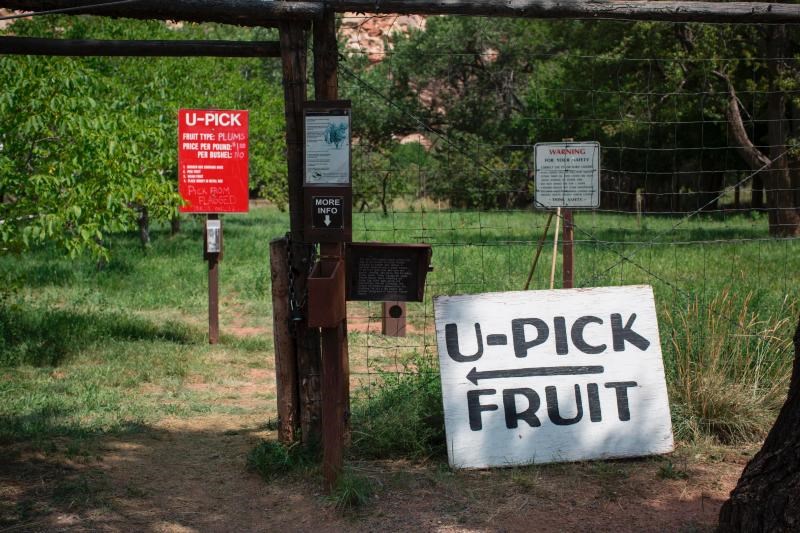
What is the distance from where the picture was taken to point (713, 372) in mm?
5973

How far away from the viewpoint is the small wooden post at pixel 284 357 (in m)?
5.52

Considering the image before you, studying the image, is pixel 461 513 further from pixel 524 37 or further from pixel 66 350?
pixel 524 37

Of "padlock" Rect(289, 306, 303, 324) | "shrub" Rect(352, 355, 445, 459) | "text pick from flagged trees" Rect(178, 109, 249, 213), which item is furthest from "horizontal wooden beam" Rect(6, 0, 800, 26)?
"text pick from flagged trees" Rect(178, 109, 249, 213)

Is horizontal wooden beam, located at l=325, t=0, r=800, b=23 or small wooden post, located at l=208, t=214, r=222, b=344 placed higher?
horizontal wooden beam, located at l=325, t=0, r=800, b=23

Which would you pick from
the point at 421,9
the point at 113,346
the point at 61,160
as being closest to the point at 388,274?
the point at 421,9

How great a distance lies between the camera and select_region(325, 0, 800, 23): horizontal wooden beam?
4988 mm

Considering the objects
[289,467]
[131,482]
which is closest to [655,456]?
[289,467]

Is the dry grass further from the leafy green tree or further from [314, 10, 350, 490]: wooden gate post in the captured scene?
the leafy green tree

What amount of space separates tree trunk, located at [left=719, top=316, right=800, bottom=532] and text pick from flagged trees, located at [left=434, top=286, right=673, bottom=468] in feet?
4.82

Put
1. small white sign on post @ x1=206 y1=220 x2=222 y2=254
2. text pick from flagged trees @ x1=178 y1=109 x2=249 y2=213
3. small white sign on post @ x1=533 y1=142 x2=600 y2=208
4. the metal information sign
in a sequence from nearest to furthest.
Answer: the metal information sign → small white sign on post @ x1=533 y1=142 x2=600 y2=208 → text pick from flagged trees @ x1=178 y1=109 x2=249 y2=213 → small white sign on post @ x1=206 y1=220 x2=222 y2=254

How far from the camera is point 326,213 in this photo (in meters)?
4.93

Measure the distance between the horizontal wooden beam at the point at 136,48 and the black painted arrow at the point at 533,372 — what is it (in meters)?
2.27

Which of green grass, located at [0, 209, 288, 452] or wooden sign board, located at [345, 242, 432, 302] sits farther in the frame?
green grass, located at [0, 209, 288, 452]

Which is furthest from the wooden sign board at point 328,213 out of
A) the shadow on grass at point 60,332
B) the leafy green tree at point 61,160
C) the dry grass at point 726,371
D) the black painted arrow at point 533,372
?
the shadow on grass at point 60,332
